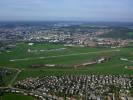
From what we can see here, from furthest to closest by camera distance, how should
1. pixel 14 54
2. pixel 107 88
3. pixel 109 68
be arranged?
pixel 14 54 → pixel 109 68 → pixel 107 88

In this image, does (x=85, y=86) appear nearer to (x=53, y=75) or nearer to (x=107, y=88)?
(x=107, y=88)

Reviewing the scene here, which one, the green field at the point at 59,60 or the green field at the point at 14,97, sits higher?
the green field at the point at 59,60

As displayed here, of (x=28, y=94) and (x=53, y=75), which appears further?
(x=53, y=75)

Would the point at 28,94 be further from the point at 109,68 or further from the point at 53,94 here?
the point at 109,68

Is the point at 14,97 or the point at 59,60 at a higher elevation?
the point at 59,60

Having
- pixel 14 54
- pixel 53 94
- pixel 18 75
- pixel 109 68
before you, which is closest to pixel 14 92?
pixel 53 94

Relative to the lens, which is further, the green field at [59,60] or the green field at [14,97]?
the green field at [59,60]

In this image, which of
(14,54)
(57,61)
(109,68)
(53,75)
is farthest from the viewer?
(14,54)

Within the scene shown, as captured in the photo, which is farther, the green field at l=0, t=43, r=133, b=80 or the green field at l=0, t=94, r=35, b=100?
the green field at l=0, t=43, r=133, b=80

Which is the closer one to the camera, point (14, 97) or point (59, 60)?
point (14, 97)

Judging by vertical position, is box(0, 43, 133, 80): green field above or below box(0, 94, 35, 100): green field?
above
